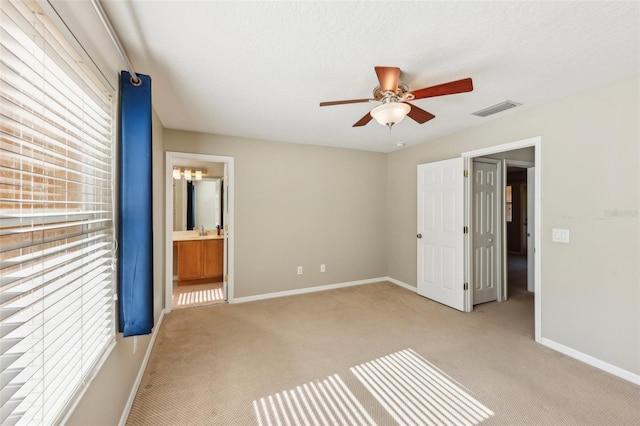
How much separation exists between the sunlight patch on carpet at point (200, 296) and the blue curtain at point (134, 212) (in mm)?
2463

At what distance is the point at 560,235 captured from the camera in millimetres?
2654

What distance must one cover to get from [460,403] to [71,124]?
2.77 m

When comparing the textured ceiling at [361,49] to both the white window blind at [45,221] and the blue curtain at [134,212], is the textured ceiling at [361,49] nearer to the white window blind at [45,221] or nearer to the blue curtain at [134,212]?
the blue curtain at [134,212]

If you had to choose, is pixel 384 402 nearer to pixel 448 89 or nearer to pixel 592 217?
pixel 448 89

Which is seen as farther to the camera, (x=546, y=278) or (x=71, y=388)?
(x=546, y=278)

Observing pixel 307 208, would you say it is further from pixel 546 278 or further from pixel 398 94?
pixel 546 278

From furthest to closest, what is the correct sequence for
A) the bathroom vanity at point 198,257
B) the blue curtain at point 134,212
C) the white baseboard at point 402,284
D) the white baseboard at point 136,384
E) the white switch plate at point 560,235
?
the bathroom vanity at point 198,257
the white baseboard at point 402,284
the white switch plate at point 560,235
the white baseboard at point 136,384
the blue curtain at point 134,212

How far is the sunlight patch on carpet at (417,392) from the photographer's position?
1817 mm

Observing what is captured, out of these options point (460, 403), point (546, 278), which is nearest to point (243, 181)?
point (460, 403)

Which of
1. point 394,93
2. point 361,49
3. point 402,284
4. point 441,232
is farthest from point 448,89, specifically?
point 402,284

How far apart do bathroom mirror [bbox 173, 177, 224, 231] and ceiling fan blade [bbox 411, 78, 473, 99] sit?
14.4 feet

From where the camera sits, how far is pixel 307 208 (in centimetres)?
443

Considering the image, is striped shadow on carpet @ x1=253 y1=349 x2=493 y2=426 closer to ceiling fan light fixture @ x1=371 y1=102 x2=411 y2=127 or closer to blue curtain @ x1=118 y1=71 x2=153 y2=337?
blue curtain @ x1=118 y1=71 x2=153 y2=337

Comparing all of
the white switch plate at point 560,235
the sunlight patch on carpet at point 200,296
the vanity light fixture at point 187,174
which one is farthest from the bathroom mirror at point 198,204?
the white switch plate at point 560,235
